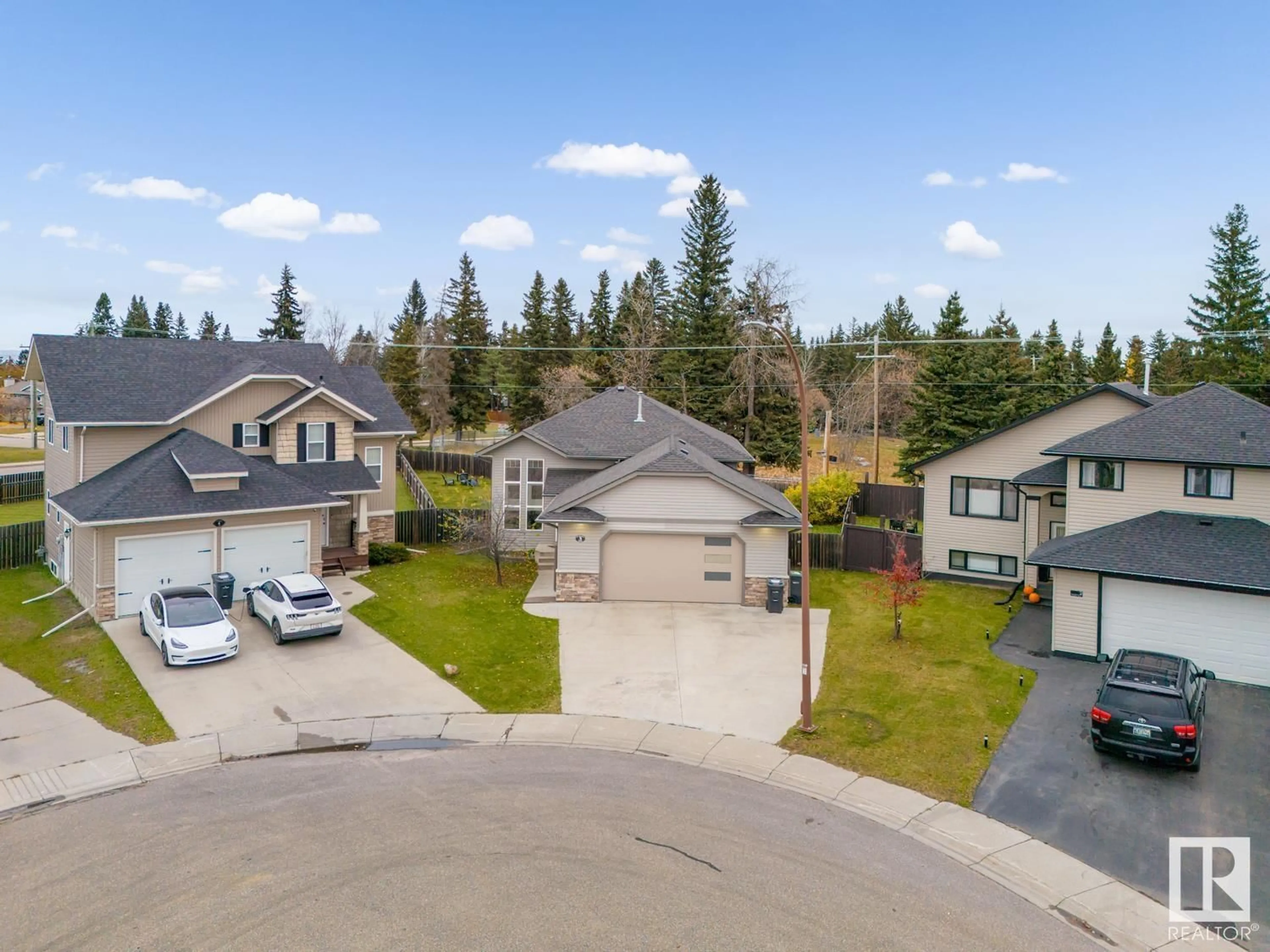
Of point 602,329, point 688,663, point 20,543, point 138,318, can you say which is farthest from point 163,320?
point 688,663

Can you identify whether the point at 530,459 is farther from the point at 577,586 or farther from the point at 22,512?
the point at 22,512

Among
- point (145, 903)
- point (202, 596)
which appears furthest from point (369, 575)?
point (145, 903)

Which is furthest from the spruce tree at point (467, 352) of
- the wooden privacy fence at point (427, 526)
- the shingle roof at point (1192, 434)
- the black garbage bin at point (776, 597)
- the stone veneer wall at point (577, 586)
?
the shingle roof at point (1192, 434)

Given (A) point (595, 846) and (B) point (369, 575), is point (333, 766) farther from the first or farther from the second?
(B) point (369, 575)

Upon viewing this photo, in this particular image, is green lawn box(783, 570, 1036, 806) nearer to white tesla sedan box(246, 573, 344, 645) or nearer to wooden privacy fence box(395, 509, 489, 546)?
white tesla sedan box(246, 573, 344, 645)

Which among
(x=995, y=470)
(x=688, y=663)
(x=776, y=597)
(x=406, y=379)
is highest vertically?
(x=406, y=379)

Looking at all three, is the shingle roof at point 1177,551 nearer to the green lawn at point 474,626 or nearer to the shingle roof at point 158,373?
the green lawn at point 474,626

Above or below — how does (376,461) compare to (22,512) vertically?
above
